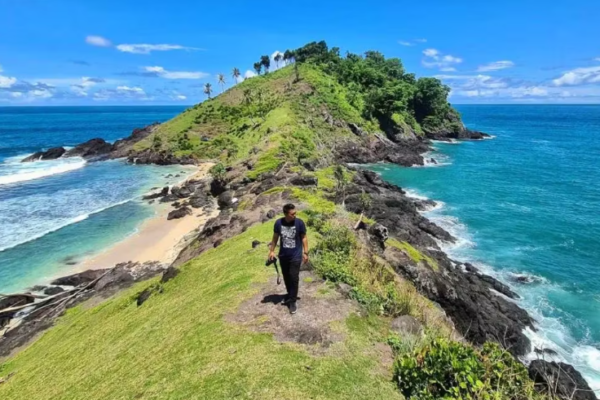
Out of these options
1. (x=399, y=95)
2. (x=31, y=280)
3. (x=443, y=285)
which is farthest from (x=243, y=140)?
(x=443, y=285)

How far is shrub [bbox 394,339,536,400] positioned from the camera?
8984 millimetres

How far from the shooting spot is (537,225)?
46.5 metres

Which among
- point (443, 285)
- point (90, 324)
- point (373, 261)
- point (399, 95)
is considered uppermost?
point (399, 95)

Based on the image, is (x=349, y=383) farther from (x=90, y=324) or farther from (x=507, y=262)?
(x=507, y=262)

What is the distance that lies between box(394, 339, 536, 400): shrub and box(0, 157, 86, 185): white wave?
76.2 m

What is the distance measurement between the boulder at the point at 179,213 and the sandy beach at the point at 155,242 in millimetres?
543

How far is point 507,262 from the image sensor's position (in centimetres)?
3791

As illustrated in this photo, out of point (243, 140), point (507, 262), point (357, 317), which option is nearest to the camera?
point (357, 317)

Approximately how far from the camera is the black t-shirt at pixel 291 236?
489 inches

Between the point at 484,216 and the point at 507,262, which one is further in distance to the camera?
the point at 484,216

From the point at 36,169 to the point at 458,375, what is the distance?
9167 cm

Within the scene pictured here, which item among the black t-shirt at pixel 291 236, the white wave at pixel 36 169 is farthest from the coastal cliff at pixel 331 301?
the white wave at pixel 36 169

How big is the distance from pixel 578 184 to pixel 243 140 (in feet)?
193

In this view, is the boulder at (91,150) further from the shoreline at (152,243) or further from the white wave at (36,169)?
the shoreline at (152,243)
